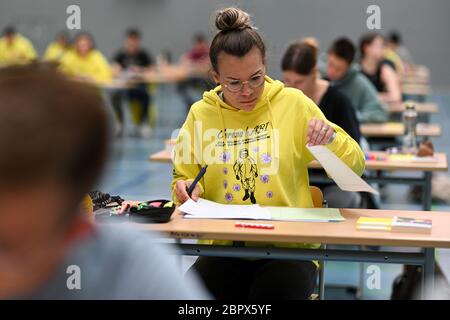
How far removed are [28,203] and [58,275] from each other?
0.14 metres

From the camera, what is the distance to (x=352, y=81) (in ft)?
20.0

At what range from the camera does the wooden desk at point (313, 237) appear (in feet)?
7.65

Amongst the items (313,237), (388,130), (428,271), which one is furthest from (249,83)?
(388,130)

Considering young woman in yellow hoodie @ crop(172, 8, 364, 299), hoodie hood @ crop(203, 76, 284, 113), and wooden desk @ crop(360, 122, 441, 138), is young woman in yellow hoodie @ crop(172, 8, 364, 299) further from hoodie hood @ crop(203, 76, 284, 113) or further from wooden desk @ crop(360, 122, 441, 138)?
wooden desk @ crop(360, 122, 441, 138)

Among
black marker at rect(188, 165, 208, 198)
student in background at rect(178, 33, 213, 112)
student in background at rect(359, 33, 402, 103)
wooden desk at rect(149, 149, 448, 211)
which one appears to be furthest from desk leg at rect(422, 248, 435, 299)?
student in background at rect(178, 33, 213, 112)

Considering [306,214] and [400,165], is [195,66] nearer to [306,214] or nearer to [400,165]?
[400,165]

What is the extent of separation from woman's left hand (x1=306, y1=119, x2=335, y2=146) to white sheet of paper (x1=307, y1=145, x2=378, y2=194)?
0.15ft

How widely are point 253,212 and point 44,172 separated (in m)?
1.84

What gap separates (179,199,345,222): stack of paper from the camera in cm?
257

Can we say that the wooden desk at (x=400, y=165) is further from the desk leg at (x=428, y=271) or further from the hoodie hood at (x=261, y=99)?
the desk leg at (x=428, y=271)

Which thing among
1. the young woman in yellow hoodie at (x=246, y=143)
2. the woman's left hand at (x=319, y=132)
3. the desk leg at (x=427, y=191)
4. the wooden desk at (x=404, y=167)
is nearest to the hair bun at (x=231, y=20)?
the young woman in yellow hoodie at (x=246, y=143)

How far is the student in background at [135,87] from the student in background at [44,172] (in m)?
9.28

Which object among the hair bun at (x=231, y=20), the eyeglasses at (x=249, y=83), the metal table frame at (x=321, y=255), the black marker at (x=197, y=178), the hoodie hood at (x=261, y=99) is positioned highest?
the hair bun at (x=231, y=20)
